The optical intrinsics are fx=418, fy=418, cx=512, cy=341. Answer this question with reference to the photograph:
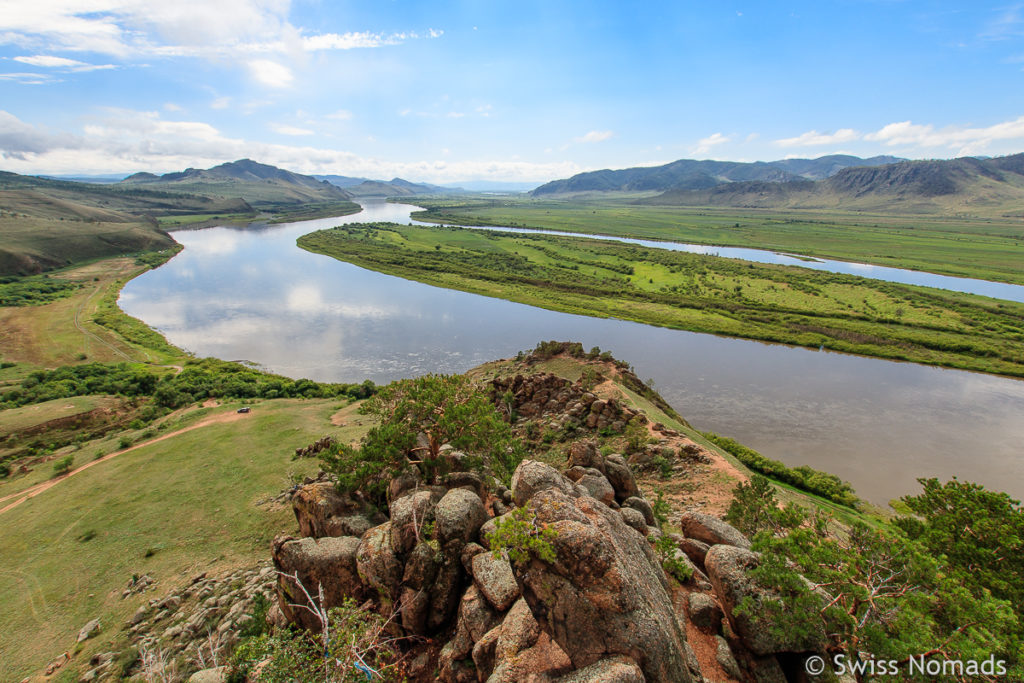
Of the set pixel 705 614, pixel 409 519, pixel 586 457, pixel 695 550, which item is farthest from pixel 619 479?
pixel 409 519

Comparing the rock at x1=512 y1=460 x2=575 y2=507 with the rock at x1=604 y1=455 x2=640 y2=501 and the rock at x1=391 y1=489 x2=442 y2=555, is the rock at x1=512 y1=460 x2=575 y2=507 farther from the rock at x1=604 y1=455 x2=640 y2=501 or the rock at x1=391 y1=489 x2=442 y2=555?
the rock at x1=604 y1=455 x2=640 y2=501

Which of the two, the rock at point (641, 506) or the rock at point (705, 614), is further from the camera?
the rock at point (641, 506)

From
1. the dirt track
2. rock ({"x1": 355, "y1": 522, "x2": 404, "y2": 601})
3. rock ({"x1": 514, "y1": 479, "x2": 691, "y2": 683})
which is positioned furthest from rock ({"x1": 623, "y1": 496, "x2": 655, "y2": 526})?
the dirt track

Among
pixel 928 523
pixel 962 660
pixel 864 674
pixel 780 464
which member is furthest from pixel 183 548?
pixel 780 464

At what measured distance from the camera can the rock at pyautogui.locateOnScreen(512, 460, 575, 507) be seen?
13234 mm

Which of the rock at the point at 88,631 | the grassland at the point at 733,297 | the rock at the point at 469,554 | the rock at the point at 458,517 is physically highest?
the rock at the point at 458,517

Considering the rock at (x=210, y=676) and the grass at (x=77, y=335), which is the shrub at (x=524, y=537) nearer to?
the rock at (x=210, y=676)

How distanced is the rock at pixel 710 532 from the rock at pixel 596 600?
20.7ft

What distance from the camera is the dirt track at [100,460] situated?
1127 inches

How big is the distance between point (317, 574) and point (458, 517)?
17.1 feet

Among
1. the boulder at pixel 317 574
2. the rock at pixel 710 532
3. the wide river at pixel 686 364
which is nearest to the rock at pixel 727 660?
the rock at pixel 710 532

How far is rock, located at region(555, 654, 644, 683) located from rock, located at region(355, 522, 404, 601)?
238 inches

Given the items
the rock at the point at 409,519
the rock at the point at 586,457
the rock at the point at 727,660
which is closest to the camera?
the rock at the point at 727,660

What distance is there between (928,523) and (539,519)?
14.7m
